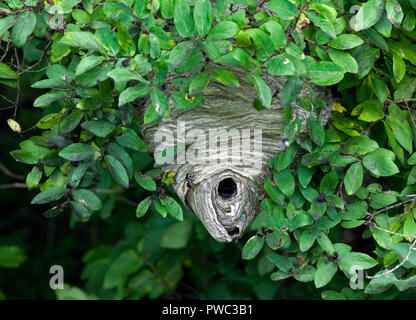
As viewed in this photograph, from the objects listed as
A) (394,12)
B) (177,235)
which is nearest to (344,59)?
(394,12)

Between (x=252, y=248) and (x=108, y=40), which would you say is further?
(x=252, y=248)

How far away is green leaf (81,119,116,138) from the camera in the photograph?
1358 mm

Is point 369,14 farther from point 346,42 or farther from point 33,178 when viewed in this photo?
point 33,178

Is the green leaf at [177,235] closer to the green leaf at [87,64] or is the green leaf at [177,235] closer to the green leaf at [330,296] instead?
the green leaf at [330,296]

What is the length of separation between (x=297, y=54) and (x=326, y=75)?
10cm

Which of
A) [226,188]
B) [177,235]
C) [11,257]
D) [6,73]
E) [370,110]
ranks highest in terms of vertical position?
[6,73]

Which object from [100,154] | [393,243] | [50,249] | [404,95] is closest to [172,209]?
[100,154]

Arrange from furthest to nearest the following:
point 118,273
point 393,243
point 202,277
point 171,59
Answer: point 202,277
point 118,273
point 393,243
point 171,59

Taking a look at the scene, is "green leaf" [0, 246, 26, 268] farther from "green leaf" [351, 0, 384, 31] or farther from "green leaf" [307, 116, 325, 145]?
"green leaf" [351, 0, 384, 31]

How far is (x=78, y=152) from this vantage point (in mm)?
1381

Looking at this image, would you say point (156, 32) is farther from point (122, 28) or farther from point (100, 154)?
point (100, 154)

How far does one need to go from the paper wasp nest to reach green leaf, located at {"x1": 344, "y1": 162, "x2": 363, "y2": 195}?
0.18m

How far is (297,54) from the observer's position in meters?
1.22

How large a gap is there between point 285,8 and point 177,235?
4.70 ft
